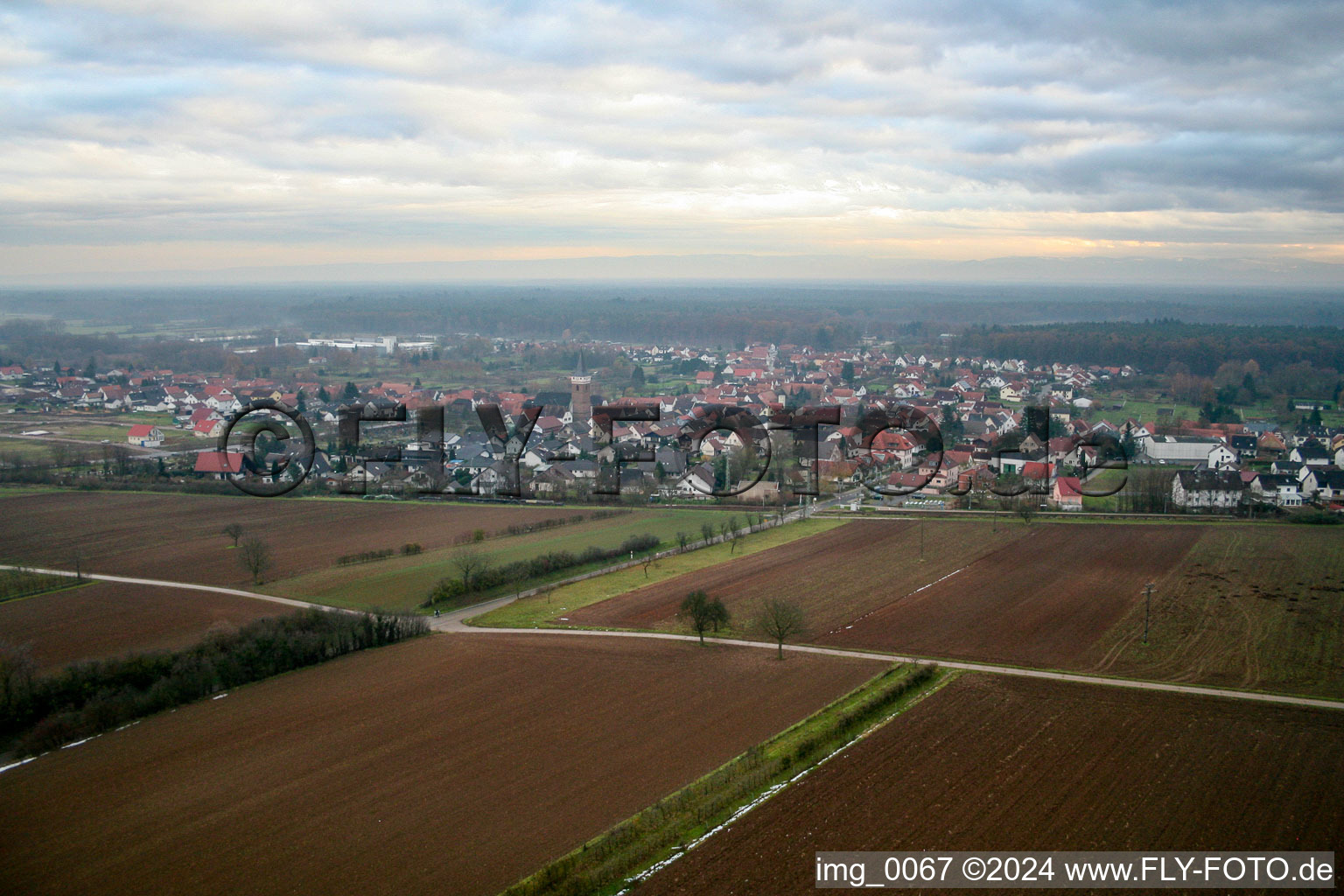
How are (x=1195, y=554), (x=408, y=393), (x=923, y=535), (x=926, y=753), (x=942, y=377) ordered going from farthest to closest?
1. (x=942, y=377)
2. (x=408, y=393)
3. (x=923, y=535)
4. (x=1195, y=554)
5. (x=926, y=753)

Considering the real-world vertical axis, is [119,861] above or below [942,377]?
below

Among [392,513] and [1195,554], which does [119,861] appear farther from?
[1195,554]

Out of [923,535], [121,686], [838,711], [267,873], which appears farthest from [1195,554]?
[121,686]

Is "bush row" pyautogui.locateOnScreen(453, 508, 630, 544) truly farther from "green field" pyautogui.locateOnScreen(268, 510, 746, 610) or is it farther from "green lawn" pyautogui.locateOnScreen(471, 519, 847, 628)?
"green lawn" pyautogui.locateOnScreen(471, 519, 847, 628)

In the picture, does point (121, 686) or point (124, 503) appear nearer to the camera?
point (121, 686)

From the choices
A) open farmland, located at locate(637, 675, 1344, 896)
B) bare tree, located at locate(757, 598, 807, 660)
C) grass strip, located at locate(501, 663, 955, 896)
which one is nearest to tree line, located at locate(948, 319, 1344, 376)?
bare tree, located at locate(757, 598, 807, 660)

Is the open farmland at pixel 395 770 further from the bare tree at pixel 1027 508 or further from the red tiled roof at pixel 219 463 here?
the red tiled roof at pixel 219 463

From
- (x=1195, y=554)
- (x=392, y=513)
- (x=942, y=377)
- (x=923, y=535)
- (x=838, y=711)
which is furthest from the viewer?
(x=942, y=377)
